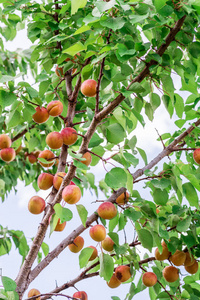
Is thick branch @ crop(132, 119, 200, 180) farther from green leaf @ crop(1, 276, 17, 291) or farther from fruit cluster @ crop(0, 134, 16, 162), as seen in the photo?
fruit cluster @ crop(0, 134, 16, 162)

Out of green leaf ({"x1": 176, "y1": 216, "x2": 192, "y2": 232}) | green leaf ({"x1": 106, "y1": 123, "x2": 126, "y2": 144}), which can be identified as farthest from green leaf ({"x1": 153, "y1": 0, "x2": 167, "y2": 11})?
green leaf ({"x1": 176, "y1": 216, "x2": 192, "y2": 232})

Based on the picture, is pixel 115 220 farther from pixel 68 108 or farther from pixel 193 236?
pixel 68 108

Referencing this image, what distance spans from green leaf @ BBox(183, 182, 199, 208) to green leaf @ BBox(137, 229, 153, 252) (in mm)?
223

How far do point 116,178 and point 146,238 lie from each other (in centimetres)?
34

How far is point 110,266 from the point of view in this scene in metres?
1.44

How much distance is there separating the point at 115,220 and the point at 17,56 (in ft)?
5.48

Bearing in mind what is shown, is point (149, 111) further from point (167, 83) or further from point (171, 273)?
point (171, 273)

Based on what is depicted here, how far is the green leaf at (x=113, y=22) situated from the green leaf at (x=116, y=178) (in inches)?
19.2

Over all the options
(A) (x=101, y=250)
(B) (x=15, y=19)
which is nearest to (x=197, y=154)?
(A) (x=101, y=250)

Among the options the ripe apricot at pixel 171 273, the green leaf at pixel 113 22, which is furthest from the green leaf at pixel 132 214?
the green leaf at pixel 113 22

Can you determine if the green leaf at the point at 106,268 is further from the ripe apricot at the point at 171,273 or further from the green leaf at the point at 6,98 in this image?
the green leaf at the point at 6,98

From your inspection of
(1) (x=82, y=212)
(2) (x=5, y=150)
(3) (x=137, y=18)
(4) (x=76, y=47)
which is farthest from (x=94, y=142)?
(2) (x=5, y=150)

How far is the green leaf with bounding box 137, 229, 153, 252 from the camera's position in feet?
4.75

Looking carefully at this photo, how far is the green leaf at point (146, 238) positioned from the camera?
1.45 meters
